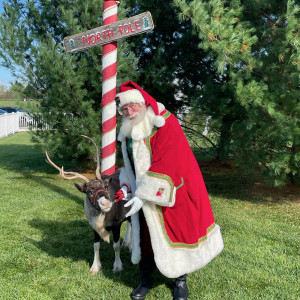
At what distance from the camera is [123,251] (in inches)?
173

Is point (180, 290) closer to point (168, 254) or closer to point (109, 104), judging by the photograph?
point (168, 254)

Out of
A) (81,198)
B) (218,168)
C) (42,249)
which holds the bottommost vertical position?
(218,168)

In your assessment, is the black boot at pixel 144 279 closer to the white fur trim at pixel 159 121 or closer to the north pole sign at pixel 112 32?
the white fur trim at pixel 159 121

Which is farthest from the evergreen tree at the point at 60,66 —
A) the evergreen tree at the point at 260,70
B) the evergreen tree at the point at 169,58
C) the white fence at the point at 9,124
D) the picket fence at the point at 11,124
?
the white fence at the point at 9,124

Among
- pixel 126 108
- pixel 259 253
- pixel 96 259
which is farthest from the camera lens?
pixel 259 253

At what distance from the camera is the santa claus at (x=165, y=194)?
2.81 meters

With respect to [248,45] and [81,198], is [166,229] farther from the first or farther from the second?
[81,198]

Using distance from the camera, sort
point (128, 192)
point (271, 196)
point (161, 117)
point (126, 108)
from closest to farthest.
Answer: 1. point (161, 117)
2. point (126, 108)
3. point (128, 192)
4. point (271, 196)

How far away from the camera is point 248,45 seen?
17.2 ft

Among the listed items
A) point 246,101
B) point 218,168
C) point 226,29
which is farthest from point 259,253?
point 218,168

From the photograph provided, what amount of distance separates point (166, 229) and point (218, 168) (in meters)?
6.75

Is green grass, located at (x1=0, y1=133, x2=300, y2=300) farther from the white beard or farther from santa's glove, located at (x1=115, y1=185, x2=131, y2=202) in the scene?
the white beard

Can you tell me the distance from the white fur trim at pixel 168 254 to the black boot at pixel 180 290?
1.10 feet

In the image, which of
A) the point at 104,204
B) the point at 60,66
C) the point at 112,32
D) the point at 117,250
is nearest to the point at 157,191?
the point at 104,204
